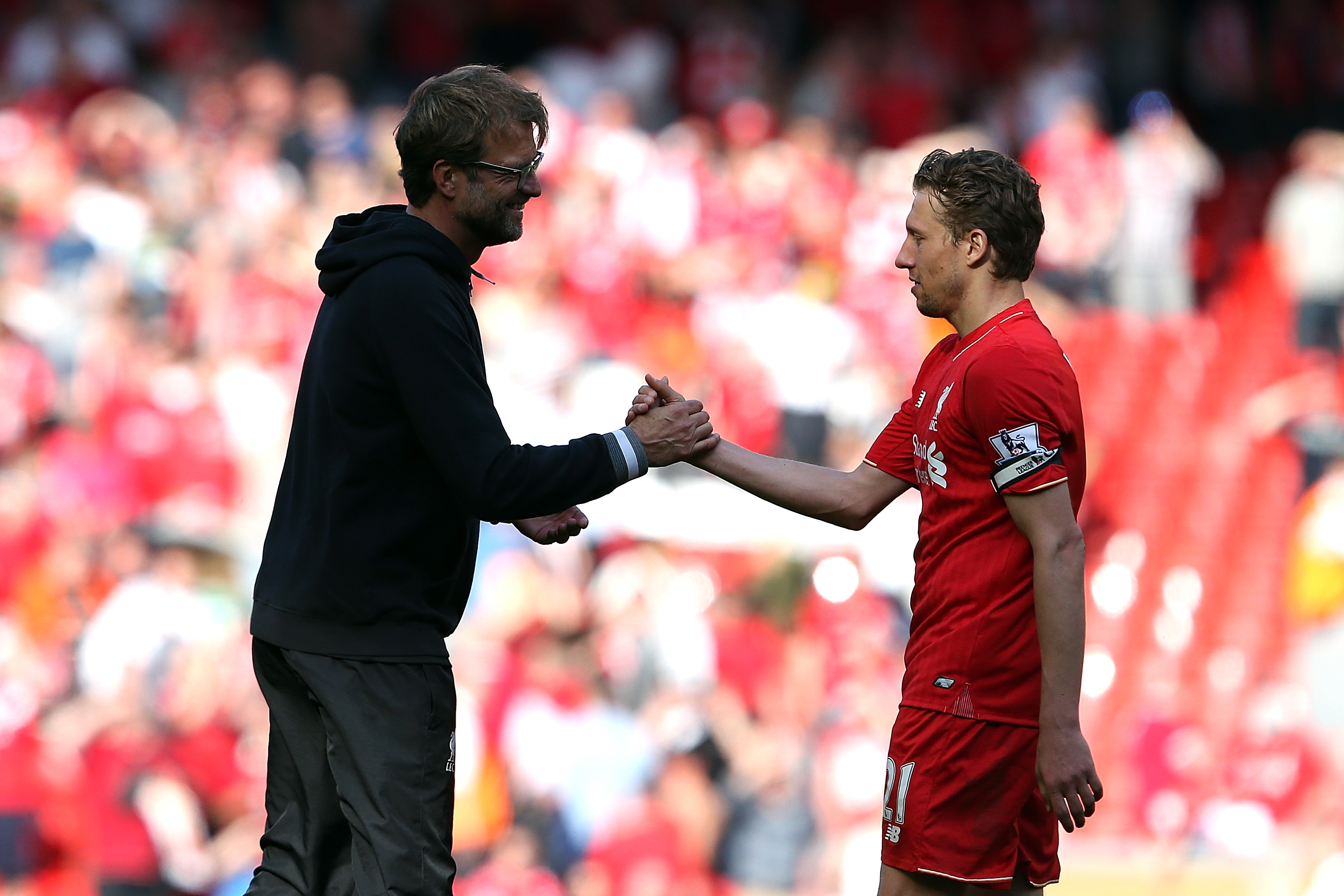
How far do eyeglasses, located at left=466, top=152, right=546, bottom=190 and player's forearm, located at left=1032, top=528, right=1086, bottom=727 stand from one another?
1096 mm

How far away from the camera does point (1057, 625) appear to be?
222cm

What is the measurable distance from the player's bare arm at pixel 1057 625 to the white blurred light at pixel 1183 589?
5.54 m

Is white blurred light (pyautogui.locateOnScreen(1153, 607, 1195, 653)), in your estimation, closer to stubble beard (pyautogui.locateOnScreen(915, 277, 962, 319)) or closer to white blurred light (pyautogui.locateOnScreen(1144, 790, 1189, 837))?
white blurred light (pyautogui.locateOnScreen(1144, 790, 1189, 837))

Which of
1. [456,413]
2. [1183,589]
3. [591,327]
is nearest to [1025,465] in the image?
[456,413]

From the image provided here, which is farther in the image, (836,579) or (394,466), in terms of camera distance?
(836,579)

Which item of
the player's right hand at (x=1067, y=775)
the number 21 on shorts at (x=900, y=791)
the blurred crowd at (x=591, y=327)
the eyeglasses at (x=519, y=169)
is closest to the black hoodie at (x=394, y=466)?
the eyeglasses at (x=519, y=169)

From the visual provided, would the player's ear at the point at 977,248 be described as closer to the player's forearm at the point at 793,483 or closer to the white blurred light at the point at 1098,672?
the player's forearm at the point at 793,483

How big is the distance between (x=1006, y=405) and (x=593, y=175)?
19.5 ft


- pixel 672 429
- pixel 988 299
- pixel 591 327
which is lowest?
pixel 672 429

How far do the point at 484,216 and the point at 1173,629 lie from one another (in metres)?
5.93

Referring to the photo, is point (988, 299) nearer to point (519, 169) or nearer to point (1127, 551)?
point (519, 169)

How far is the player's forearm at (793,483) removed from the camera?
2.75 meters

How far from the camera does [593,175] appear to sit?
25.9 feet

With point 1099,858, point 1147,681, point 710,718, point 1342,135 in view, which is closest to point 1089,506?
point 1147,681
